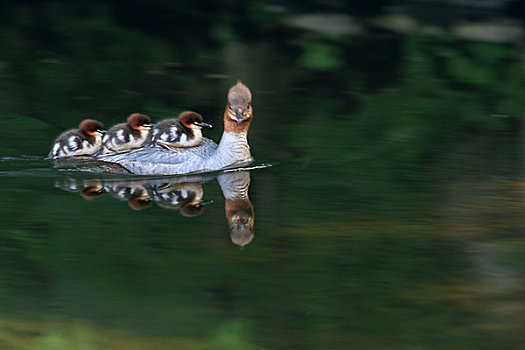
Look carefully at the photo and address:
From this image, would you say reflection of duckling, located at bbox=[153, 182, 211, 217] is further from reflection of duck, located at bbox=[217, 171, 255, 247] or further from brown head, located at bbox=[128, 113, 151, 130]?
brown head, located at bbox=[128, 113, 151, 130]

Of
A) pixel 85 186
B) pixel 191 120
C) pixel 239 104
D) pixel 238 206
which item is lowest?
pixel 85 186

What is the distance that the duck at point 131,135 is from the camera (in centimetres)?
737

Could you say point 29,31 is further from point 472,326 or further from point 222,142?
point 472,326

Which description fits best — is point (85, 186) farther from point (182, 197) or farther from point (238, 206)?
point (238, 206)

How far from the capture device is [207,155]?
7117 mm

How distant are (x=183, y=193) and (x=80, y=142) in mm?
1256

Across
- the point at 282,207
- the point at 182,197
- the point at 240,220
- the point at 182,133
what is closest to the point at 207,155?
the point at 182,133

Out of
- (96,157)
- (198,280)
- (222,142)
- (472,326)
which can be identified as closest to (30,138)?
(96,157)

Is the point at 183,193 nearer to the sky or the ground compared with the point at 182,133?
nearer to the ground

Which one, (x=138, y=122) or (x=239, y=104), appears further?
(x=138, y=122)

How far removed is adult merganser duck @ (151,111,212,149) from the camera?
722cm

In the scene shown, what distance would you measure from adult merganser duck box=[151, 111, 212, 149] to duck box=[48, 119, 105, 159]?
444 mm

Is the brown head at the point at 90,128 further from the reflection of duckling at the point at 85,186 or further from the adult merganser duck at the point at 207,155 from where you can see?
the reflection of duckling at the point at 85,186

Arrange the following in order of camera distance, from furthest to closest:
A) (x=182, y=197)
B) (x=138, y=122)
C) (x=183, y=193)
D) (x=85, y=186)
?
(x=138, y=122) < (x=85, y=186) < (x=183, y=193) < (x=182, y=197)
